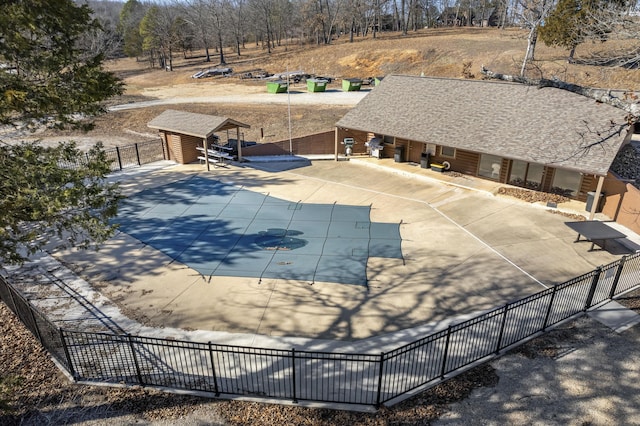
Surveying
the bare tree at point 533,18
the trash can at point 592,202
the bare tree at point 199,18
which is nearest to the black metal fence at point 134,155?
the trash can at point 592,202

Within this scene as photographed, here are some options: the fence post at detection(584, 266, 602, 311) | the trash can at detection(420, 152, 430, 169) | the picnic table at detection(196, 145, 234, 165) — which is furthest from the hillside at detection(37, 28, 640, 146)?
the fence post at detection(584, 266, 602, 311)

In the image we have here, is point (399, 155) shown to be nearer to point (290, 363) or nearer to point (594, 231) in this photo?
point (594, 231)

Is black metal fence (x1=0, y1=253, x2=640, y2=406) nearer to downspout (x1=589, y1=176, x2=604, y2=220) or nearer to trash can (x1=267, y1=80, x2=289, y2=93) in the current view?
downspout (x1=589, y1=176, x2=604, y2=220)

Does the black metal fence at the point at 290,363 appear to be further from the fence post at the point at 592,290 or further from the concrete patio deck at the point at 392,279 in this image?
the concrete patio deck at the point at 392,279

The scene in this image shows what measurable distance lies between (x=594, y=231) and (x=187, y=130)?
74.1ft

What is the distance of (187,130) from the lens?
26.4m

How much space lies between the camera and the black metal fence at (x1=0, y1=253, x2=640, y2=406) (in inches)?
380

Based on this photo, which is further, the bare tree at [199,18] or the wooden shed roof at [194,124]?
the bare tree at [199,18]

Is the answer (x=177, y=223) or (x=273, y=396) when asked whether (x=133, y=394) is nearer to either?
(x=273, y=396)

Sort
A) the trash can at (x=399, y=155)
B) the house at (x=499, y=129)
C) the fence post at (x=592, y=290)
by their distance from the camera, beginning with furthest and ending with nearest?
the trash can at (x=399, y=155)
the house at (x=499, y=129)
the fence post at (x=592, y=290)

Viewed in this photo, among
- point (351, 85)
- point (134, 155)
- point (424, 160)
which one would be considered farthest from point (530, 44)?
point (134, 155)

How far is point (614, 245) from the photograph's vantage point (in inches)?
667

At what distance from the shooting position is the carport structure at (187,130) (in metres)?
26.1

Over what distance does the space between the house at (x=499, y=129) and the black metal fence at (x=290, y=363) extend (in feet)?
34.4
